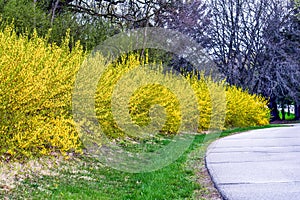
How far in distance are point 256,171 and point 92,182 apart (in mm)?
2010

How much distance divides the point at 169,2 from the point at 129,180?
789 centimetres

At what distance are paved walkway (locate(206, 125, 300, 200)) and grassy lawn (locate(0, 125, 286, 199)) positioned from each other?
27 cm

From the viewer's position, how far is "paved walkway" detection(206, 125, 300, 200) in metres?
3.62

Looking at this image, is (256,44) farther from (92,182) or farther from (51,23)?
(92,182)

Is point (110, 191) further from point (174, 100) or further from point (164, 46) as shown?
point (164, 46)

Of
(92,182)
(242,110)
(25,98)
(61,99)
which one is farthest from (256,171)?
(242,110)

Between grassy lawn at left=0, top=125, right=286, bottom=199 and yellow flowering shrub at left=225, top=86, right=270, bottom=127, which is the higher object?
grassy lawn at left=0, top=125, right=286, bottom=199

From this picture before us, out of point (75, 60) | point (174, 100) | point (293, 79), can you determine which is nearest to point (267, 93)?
point (293, 79)

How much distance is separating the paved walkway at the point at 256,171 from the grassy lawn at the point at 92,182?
0.27 m

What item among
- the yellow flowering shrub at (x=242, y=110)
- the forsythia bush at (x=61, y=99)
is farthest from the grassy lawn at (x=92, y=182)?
the yellow flowering shrub at (x=242, y=110)

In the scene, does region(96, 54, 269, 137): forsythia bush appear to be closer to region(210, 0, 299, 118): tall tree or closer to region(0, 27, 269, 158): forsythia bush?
region(0, 27, 269, 158): forsythia bush

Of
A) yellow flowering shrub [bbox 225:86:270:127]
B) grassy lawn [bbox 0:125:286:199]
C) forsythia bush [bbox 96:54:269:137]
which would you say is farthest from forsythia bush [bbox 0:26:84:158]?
yellow flowering shrub [bbox 225:86:270:127]

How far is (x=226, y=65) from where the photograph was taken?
1894cm

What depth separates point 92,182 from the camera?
4391mm
